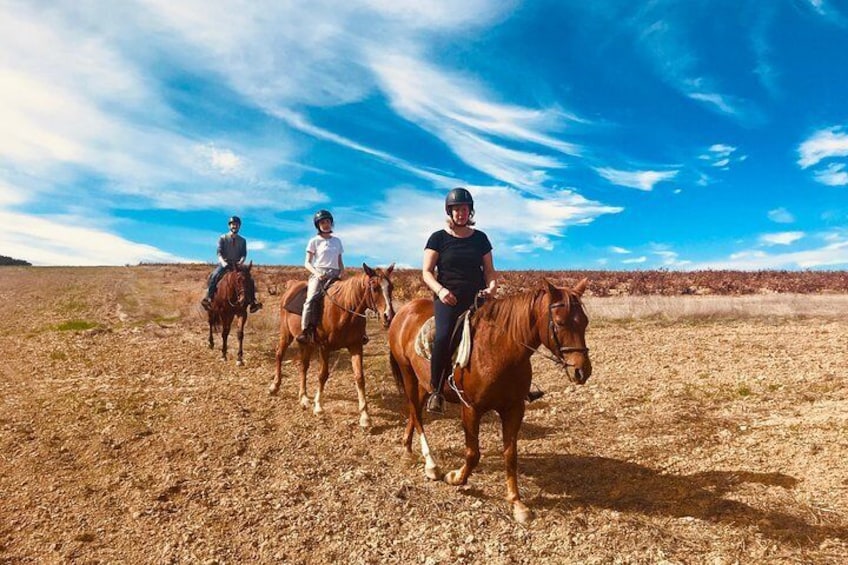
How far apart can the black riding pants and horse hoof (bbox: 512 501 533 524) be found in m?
1.62

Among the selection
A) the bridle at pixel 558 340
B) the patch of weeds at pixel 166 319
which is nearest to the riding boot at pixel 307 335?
the bridle at pixel 558 340

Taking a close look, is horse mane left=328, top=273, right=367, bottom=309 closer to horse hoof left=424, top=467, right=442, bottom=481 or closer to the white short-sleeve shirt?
the white short-sleeve shirt

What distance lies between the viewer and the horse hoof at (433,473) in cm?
648

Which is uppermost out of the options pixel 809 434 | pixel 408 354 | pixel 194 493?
pixel 408 354

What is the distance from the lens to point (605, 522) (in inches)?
207

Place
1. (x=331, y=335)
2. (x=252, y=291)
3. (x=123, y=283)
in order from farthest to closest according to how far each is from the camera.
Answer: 1. (x=123, y=283)
2. (x=252, y=291)
3. (x=331, y=335)

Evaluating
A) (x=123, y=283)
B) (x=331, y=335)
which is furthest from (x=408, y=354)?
(x=123, y=283)

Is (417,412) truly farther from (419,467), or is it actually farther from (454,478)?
(454,478)

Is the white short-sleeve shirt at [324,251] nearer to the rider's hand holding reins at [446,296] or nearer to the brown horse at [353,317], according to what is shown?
the brown horse at [353,317]

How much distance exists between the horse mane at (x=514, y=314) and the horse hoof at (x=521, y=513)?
1.83 m

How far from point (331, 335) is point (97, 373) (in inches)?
265

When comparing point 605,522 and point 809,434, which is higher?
point 809,434

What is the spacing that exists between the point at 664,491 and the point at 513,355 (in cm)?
266

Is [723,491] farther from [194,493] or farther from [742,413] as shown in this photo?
[194,493]
